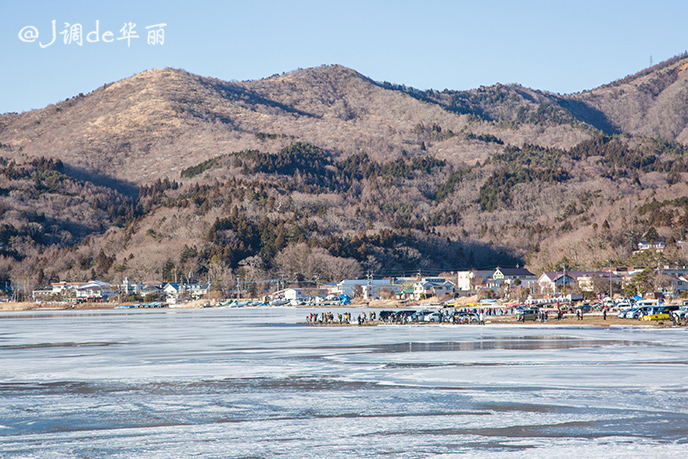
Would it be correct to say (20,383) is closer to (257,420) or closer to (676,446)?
(257,420)

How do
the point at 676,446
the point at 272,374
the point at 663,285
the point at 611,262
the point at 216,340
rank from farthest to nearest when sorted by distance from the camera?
the point at 611,262 < the point at 663,285 < the point at 216,340 < the point at 272,374 < the point at 676,446

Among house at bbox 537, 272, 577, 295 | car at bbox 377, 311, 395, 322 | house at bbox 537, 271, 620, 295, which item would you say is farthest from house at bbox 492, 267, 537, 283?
car at bbox 377, 311, 395, 322

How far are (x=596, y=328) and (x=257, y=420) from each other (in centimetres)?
4236

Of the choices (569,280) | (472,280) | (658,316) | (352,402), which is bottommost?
(352,402)

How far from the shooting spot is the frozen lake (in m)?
19.8

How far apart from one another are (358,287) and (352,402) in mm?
159021

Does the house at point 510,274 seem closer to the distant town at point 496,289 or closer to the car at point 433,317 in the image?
the distant town at point 496,289

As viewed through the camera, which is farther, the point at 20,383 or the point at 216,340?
the point at 216,340

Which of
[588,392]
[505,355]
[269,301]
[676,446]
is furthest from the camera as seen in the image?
[269,301]

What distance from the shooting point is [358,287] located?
184 meters

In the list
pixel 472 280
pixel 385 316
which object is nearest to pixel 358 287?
pixel 472 280

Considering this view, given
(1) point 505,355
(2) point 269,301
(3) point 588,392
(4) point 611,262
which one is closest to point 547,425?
(3) point 588,392

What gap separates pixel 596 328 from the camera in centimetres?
6103

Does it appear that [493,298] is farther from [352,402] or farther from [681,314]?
[352,402]
